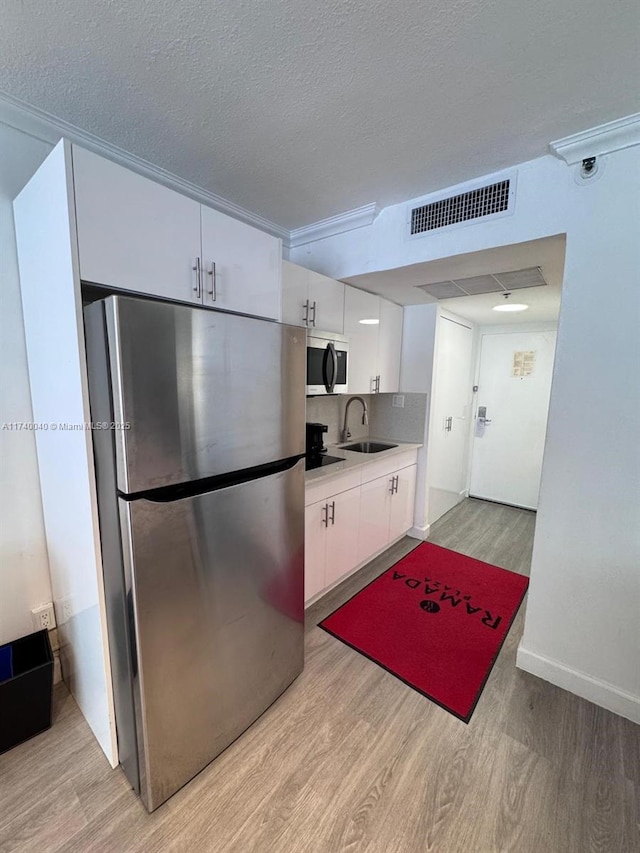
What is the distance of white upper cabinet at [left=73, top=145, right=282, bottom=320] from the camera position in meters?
1.10

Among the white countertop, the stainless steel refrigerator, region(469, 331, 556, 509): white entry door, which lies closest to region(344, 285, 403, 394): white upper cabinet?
the white countertop

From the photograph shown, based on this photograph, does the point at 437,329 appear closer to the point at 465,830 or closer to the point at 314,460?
→ the point at 314,460

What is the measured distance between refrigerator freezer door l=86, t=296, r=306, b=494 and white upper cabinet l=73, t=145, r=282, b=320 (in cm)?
23

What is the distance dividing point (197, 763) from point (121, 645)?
1.91 ft

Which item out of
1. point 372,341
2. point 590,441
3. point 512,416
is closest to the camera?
point 590,441

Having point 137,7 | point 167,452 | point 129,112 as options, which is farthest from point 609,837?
point 129,112

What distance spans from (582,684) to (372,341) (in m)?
2.42

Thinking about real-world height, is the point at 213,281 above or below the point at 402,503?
above

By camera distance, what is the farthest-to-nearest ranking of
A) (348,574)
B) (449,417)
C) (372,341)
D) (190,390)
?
(449,417) < (372,341) < (348,574) < (190,390)

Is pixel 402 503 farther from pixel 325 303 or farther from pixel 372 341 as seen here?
pixel 325 303

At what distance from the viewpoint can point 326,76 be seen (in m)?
1.20

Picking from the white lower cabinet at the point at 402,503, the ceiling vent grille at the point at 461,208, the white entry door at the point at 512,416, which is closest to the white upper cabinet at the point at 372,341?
the ceiling vent grille at the point at 461,208

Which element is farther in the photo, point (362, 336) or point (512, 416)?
point (512, 416)

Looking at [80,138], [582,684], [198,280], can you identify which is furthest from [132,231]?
[582,684]
